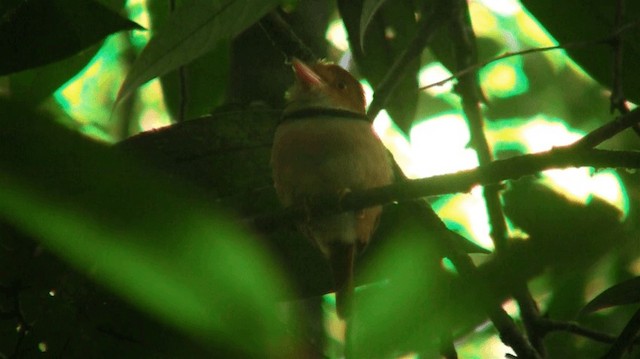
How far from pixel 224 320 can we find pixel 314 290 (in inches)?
63.0

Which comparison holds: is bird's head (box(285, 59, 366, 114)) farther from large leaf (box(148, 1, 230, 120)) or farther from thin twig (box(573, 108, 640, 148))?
thin twig (box(573, 108, 640, 148))

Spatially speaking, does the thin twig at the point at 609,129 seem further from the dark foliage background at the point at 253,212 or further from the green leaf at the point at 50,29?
the green leaf at the point at 50,29

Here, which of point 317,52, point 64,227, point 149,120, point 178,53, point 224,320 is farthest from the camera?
point 149,120

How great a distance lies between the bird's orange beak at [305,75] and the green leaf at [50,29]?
54.7 inches

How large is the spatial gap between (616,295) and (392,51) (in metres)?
1.77

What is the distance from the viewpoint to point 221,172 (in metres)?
2.42

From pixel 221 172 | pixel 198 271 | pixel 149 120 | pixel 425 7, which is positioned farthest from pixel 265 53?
pixel 149 120

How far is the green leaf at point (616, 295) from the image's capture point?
69.9 inches

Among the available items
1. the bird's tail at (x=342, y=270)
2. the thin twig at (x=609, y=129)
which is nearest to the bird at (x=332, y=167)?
the bird's tail at (x=342, y=270)

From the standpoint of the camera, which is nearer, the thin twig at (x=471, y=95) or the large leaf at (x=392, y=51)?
the thin twig at (x=471, y=95)

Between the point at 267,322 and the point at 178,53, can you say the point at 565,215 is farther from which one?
the point at 178,53

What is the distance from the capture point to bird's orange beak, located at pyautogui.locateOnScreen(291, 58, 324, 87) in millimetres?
3244

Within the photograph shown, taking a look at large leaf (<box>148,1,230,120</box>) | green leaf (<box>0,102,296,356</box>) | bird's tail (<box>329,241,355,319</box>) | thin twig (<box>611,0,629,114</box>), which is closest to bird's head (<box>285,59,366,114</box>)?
large leaf (<box>148,1,230,120</box>)

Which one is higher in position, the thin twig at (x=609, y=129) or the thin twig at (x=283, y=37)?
the thin twig at (x=283, y=37)
